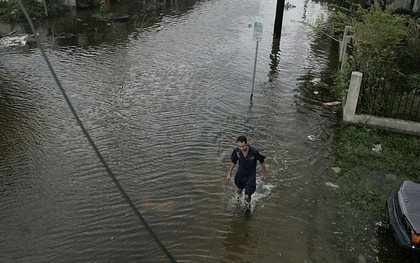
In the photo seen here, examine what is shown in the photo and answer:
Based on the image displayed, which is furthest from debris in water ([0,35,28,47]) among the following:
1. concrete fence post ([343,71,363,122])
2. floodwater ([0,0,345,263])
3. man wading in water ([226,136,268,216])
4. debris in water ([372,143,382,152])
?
debris in water ([372,143,382,152])

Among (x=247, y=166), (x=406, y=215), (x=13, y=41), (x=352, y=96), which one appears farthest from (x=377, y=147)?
(x=13, y=41)

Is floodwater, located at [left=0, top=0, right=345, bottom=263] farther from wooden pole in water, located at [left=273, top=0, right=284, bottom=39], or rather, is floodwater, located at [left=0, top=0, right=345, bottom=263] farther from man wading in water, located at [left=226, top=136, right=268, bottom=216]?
wooden pole in water, located at [left=273, top=0, right=284, bottom=39]

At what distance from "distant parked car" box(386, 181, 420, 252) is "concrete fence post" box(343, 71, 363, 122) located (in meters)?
3.95

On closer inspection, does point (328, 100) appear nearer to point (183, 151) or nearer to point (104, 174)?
point (183, 151)

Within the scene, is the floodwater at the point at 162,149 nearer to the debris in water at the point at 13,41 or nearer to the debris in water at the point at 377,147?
the debris in water at the point at 13,41

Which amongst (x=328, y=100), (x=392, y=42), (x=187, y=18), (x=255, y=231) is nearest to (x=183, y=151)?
(x=255, y=231)

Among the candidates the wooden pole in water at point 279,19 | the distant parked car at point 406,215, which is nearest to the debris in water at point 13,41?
the wooden pole in water at point 279,19

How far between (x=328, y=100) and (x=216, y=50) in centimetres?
635

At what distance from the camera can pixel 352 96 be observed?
1057 centimetres

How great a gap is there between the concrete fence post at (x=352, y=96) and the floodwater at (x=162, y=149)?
1.85ft

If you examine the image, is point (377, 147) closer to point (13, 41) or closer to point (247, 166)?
point (247, 166)

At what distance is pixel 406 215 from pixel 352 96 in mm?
4968

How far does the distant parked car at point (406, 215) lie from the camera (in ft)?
19.2

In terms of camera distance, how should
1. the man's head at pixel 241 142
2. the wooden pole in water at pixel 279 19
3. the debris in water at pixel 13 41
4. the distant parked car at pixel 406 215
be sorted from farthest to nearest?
the wooden pole in water at pixel 279 19
the debris in water at pixel 13 41
the man's head at pixel 241 142
the distant parked car at pixel 406 215
